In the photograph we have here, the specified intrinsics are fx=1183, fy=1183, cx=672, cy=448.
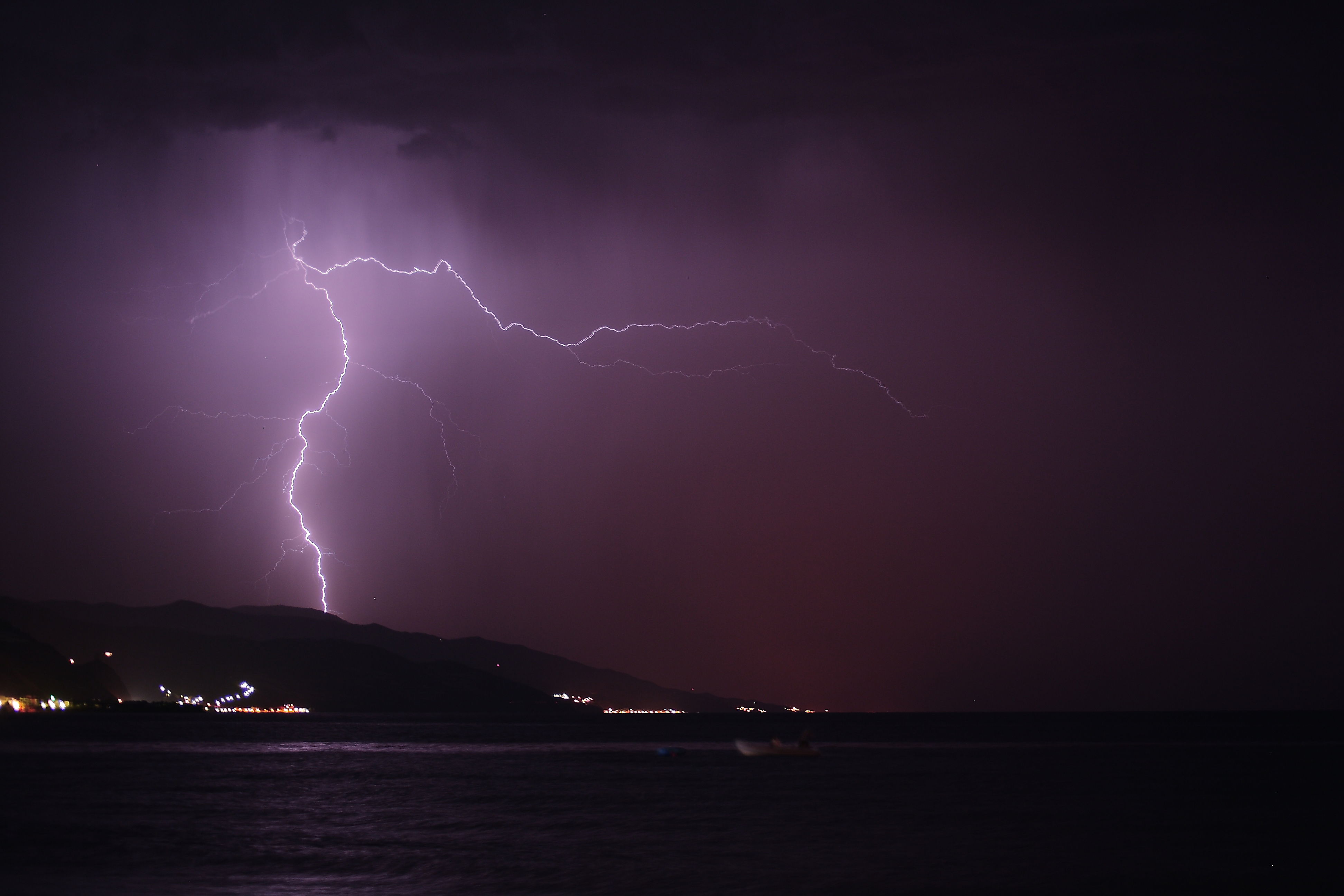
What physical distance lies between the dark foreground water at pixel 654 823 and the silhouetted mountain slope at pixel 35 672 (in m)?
105

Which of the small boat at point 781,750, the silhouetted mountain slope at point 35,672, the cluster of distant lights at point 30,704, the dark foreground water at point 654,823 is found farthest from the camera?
the silhouetted mountain slope at point 35,672

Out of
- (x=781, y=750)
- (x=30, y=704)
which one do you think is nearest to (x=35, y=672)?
(x=30, y=704)

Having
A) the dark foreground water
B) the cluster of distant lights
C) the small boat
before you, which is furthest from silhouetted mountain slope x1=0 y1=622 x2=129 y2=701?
the small boat

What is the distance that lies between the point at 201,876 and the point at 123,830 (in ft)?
32.1

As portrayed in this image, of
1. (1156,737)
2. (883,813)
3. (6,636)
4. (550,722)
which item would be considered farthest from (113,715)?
(883,813)

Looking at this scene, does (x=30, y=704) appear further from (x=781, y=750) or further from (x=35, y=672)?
(x=781, y=750)

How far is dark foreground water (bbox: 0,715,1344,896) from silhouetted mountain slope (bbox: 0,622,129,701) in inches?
4139

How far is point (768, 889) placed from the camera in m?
24.8

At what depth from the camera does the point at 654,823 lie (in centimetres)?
3756

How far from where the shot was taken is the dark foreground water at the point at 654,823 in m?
26.0

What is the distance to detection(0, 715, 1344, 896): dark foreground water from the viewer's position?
26047mm

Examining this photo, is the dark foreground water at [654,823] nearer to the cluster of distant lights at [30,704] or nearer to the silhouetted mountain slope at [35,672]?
the cluster of distant lights at [30,704]

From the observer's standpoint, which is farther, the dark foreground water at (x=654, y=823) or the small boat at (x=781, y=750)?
the small boat at (x=781, y=750)

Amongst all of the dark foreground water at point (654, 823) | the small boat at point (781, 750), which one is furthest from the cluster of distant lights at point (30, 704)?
the small boat at point (781, 750)
